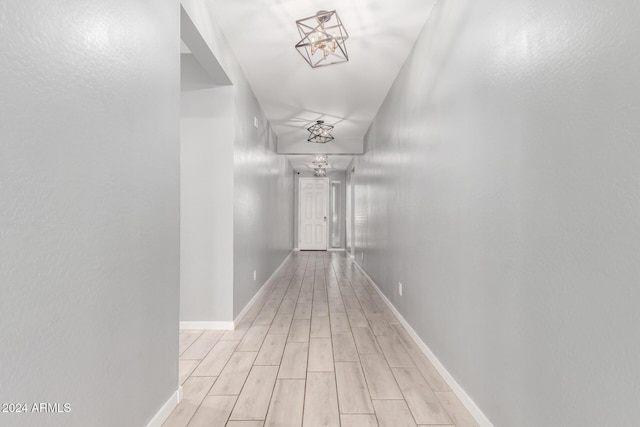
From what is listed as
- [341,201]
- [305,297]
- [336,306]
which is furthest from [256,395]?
[341,201]

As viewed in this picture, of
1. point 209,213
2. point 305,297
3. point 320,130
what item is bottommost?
point 305,297

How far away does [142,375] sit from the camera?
58.6 inches

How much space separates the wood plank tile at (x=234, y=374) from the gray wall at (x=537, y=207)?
1249mm

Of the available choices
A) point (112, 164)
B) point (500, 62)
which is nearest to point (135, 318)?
point (112, 164)

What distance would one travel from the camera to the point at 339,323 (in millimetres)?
3289

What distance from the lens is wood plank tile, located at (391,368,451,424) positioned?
1.72 meters

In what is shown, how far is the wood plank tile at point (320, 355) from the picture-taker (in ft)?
7.54

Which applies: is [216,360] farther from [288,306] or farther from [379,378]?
[288,306]

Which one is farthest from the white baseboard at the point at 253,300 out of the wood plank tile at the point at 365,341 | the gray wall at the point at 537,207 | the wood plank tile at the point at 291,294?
the gray wall at the point at 537,207

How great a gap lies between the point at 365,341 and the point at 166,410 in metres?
1.55

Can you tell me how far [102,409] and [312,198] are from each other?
31.0ft

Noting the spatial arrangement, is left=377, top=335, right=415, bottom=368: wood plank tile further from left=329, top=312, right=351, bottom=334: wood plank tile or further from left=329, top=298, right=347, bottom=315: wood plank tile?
left=329, top=298, right=347, bottom=315: wood plank tile

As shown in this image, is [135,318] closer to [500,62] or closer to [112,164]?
[112,164]

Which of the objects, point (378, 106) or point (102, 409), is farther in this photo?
point (378, 106)
